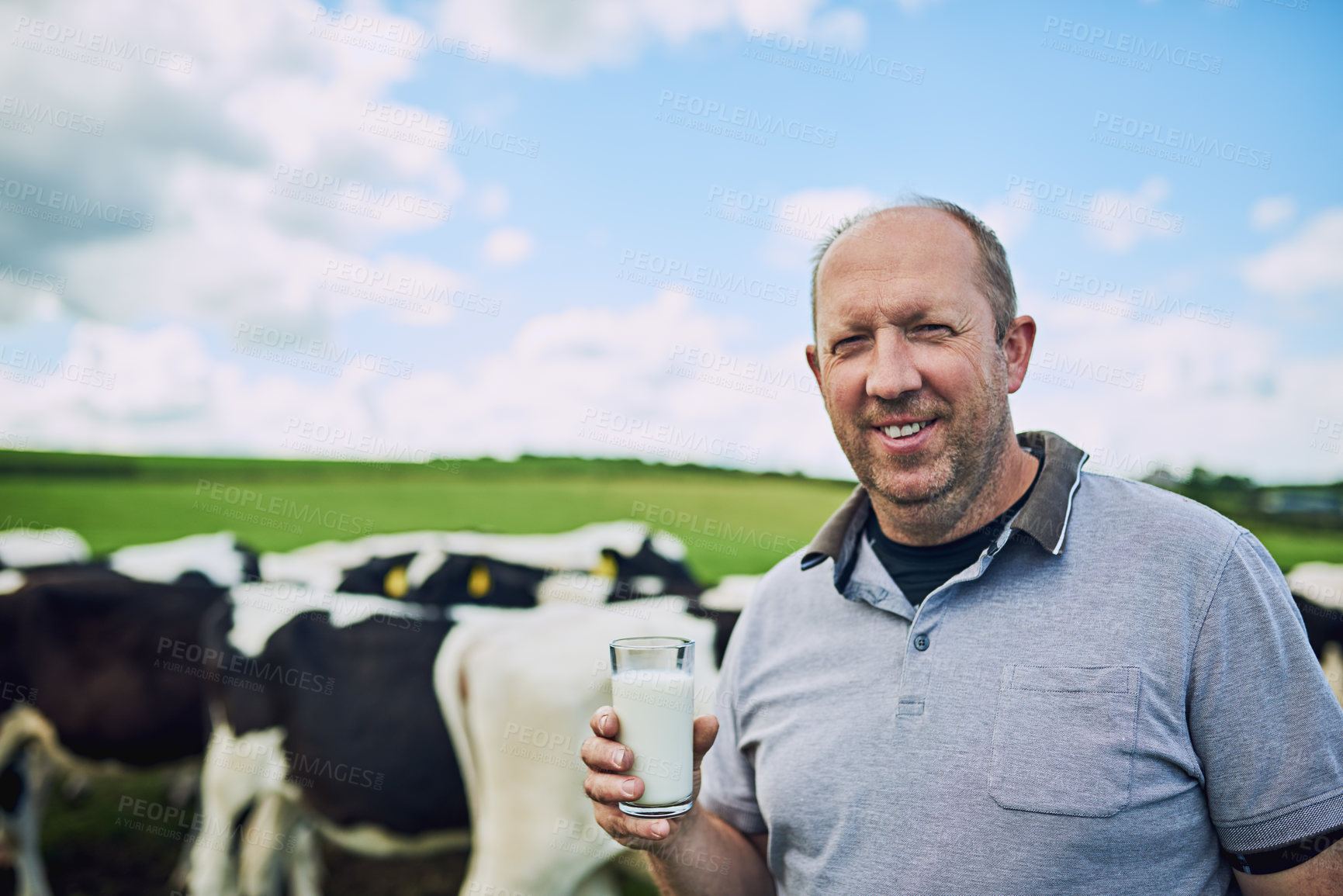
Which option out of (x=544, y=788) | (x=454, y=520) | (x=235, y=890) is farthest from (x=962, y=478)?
(x=454, y=520)

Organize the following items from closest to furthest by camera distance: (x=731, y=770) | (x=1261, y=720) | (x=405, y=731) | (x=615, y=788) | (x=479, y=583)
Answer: (x=1261, y=720)
(x=615, y=788)
(x=731, y=770)
(x=405, y=731)
(x=479, y=583)

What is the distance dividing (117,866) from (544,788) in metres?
3.90

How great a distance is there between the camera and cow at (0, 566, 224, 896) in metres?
4.85

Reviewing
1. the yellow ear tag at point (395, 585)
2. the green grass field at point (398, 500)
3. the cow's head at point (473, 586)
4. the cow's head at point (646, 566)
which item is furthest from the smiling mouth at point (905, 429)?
the green grass field at point (398, 500)

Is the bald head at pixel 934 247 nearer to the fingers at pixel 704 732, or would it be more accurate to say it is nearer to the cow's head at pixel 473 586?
the fingers at pixel 704 732

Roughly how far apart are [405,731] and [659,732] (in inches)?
113

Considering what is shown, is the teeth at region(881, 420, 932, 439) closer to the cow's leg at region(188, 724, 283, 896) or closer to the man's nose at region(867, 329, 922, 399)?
the man's nose at region(867, 329, 922, 399)

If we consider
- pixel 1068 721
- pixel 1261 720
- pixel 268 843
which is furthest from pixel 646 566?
pixel 1261 720

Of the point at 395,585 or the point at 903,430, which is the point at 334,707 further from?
the point at 903,430

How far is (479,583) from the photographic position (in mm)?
6133

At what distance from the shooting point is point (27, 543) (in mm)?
8148

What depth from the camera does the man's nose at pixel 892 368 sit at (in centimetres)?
142

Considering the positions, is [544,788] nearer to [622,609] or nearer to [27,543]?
[622,609]

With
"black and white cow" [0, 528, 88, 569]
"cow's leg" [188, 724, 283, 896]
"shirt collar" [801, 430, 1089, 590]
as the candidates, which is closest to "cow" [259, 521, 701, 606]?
"black and white cow" [0, 528, 88, 569]
